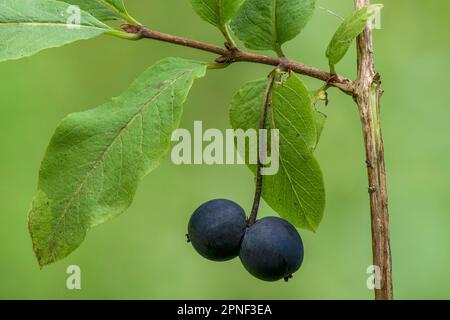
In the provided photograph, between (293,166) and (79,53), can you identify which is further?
(79,53)

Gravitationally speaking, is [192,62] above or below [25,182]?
below

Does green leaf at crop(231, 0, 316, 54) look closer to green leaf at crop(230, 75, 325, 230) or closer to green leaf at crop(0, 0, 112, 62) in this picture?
green leaf at crop(230, 75, 325, 230)

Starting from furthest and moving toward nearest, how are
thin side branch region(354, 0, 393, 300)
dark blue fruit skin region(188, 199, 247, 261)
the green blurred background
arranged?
the green blurred background < dark blue fruit skin region(188, 199, 247, 261) < thin side branch region(354, 0, 393, 300)

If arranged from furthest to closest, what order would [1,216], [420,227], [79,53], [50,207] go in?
[79,53] → [1,216] → [420,227] → [50,207]

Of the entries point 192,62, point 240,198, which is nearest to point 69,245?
point 192,62

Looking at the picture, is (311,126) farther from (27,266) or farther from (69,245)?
(27,266)

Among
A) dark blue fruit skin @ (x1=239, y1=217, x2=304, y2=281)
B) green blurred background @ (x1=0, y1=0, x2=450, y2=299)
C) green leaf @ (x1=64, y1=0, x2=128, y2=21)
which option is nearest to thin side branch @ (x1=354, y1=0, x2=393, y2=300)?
dark blue fruit skin @ (x1=239, y1=217, x2=304, y2=281)

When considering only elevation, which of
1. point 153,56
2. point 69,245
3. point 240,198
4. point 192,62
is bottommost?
point 69,245
